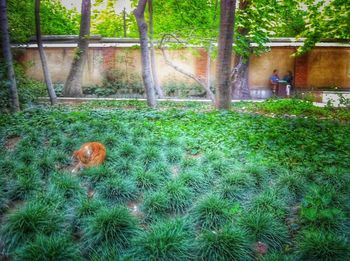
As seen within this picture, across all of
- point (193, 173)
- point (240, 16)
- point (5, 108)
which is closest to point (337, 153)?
point (193, 173)

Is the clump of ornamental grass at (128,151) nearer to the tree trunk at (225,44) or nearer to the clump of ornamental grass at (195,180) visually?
the clump of ornamental grass at (195,180)

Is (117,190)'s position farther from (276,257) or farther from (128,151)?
(276,257)

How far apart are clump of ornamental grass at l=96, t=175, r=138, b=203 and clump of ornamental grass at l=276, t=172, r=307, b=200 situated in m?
2.21

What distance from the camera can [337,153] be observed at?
5.70m

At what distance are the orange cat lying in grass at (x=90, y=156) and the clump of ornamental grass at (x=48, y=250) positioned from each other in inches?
86.4

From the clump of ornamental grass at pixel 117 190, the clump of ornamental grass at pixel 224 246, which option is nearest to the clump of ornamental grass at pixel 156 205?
the clump of ornamental grass at pixel 117 190

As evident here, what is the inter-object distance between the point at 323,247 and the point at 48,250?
111 inches

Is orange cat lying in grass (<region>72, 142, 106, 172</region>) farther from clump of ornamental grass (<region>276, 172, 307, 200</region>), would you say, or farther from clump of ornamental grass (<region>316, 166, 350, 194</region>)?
clump of ornamental grass (<region>316, 166, 350, 194</region>)

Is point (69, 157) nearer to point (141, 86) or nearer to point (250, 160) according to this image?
point (250, 160)

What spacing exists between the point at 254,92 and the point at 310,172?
13946 mm

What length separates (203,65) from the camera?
59.8ft

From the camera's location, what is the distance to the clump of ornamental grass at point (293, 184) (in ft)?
14.8

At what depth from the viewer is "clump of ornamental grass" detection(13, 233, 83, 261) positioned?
3.12 meters

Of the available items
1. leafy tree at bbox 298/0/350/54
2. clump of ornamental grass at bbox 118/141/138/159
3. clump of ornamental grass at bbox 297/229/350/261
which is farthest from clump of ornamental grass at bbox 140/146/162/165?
leafy tree at bbox 298/0/350/54
